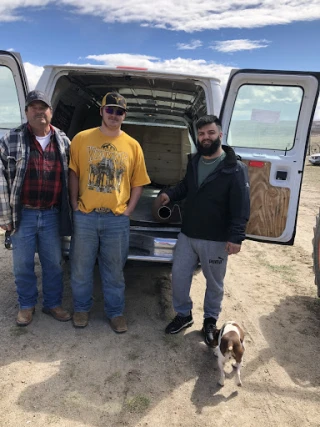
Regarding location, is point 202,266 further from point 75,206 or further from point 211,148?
point 75,206

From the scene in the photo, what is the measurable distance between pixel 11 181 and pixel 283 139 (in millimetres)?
2371

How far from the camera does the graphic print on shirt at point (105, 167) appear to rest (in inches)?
123

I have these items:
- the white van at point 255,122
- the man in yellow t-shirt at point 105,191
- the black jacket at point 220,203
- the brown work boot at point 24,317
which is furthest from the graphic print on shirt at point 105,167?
the brown work boot at point 24,317

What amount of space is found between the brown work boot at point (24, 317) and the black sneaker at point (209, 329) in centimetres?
156

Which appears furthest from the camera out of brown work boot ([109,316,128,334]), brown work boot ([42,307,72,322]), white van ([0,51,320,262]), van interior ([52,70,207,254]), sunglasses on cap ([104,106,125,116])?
van interior ([52,70,207,254])

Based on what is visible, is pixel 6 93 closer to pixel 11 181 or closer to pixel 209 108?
pixel 11 181

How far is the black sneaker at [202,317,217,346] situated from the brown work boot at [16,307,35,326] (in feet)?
5.13

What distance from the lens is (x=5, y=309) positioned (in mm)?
3727

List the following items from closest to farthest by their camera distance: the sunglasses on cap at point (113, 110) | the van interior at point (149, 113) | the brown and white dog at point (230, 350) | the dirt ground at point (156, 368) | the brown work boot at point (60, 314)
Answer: the dirt ground at point (156, 368) → the brown and white dog at point (230, 350) → the sunglasses on cap at point (113, 110) → the brown work boot at point (60, 314) → the van interior at point (149, 113)

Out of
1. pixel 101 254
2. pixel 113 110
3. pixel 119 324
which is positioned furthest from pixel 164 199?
pixel 119 324

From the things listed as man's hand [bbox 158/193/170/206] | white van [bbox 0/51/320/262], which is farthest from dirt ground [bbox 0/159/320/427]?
man's hand [bbox 158/193/170/206]

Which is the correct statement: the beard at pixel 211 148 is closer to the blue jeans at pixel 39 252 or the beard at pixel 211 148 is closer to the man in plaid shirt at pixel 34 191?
the man in plaid shirt at pixel 34 191

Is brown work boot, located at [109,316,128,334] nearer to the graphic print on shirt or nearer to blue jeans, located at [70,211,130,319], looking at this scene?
blue jeans, located at [70,211,130,319]

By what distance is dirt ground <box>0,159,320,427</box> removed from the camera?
2.54m
